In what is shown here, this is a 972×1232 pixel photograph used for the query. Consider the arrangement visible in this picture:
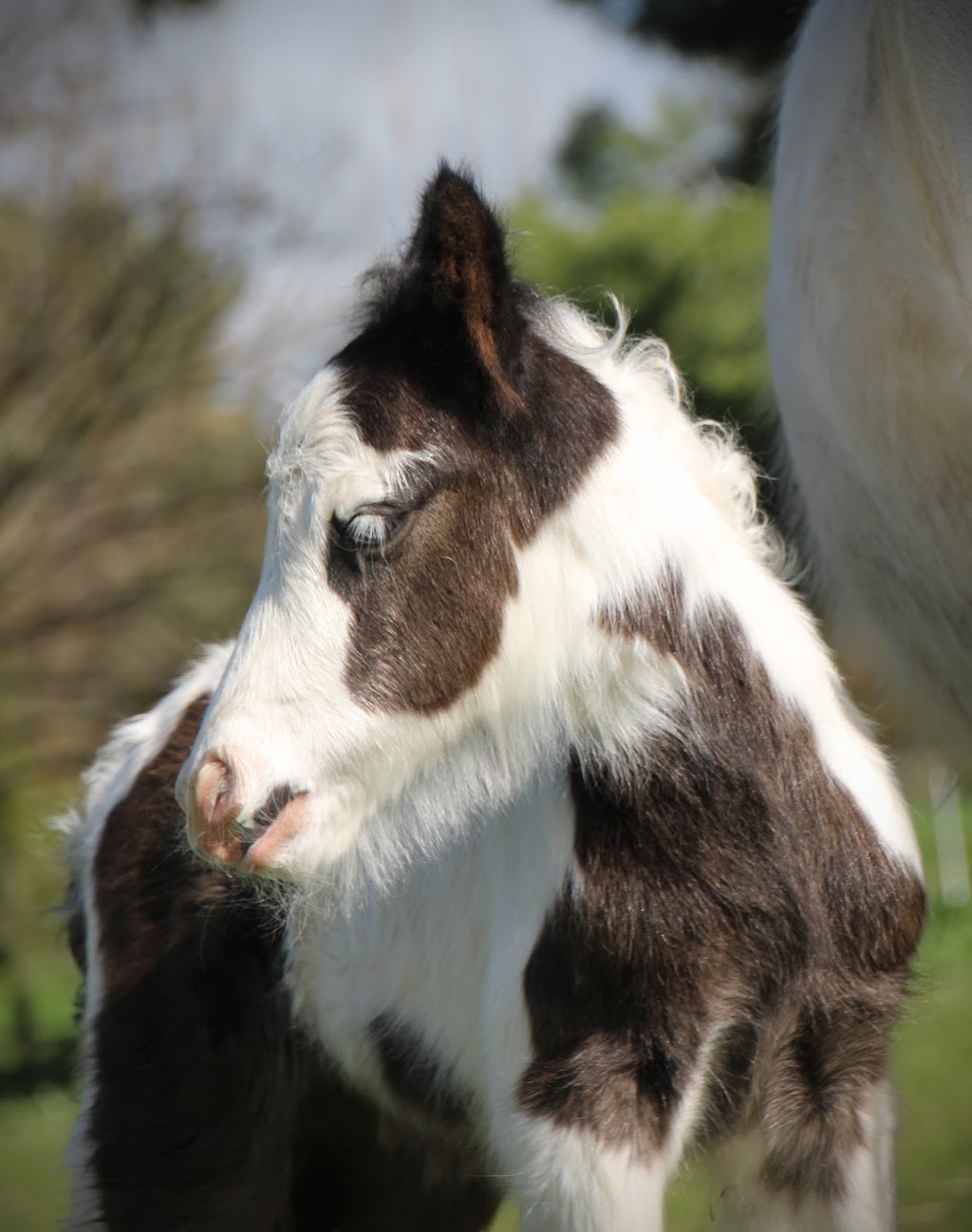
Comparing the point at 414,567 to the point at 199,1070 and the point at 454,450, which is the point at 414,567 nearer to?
the point at 454,450

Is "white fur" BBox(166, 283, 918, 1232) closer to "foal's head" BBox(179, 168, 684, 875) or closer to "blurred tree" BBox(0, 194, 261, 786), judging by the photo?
"foal's head" BBox(179, 168, 684, 875)

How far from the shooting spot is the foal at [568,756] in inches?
81.4

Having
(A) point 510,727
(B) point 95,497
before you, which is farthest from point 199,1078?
(B) point 95,497

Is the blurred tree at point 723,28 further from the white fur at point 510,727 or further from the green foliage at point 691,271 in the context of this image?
the white fur at point 510,727

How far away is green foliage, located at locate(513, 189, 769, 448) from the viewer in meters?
7.71

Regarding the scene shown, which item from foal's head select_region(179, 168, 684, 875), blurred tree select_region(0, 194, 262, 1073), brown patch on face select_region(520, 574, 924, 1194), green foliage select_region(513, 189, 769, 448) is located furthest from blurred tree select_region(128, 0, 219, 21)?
brown patch on face select_region(520, 574, 924, 1194)

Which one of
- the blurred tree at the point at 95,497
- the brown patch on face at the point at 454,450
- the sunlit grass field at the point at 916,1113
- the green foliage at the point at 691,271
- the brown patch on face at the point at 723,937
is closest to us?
the brown patch on face at the point at 723,937

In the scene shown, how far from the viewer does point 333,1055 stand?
258 cm

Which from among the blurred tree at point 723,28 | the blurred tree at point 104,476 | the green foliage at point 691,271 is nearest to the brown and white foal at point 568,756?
the blurred tree at point 723,28

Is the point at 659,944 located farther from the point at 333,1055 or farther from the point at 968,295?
the point at 968,295

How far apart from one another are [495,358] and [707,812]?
833mm

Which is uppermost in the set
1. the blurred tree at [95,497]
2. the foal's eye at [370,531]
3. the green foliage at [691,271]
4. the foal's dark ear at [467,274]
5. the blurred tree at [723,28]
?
the blurred tree at [723,28]

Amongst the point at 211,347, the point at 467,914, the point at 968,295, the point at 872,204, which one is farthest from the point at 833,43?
the point at 211,347

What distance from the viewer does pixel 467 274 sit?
2.15 m
